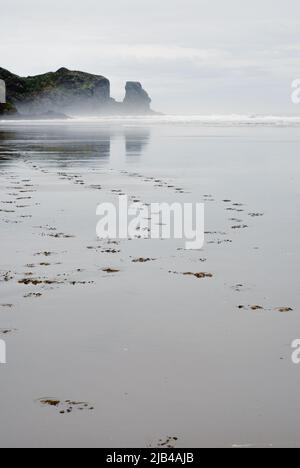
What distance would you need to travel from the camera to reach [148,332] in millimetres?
8773

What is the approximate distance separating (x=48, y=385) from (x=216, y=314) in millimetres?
3202

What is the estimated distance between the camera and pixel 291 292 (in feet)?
34.7

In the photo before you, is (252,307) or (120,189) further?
(120,189)

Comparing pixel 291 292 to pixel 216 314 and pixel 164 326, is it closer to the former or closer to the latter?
pixel 216 314

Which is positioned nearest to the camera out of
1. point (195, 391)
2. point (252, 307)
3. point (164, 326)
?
point (195, 391)

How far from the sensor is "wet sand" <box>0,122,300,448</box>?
20.8 feet

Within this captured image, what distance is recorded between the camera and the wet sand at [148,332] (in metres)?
6.33

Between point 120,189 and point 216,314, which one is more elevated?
point 120,189

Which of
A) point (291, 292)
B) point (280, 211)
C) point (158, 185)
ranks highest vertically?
point (158, 185)
